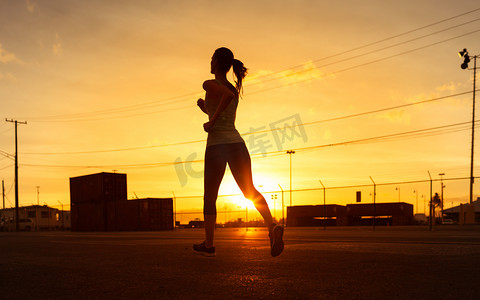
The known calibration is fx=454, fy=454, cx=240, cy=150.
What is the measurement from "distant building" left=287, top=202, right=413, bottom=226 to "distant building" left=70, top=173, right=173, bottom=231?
30.8 meters

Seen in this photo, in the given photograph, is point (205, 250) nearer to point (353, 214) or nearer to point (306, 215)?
point (306, 215)

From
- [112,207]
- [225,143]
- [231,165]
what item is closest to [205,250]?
[231,165]

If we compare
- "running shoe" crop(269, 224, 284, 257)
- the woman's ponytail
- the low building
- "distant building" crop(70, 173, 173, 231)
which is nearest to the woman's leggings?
"running shoe" crop(269, 224, 284, 257)

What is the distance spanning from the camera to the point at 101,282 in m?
4.30

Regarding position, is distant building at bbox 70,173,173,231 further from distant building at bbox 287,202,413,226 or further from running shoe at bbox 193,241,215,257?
running shoe at bbox 193,241,215,257

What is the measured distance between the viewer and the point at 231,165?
4449 mm

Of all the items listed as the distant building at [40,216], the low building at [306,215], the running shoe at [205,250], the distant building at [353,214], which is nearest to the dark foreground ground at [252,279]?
the running shoe at [205,250]

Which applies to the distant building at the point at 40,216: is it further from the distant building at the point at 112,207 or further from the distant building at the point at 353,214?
the distant building at the point at 353,214

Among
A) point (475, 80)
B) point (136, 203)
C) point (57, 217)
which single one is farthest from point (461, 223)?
point (57, 217)

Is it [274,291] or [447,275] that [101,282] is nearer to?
[274,291]

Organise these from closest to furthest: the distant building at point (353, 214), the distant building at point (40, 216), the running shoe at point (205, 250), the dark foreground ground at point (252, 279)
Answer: the dark foreground ground at point (252, 279), the running shoe at point (205, 250), the distant building at point (353, 214), the distant building at point (40, 216)

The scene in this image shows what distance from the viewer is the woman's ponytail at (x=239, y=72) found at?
15.4ft

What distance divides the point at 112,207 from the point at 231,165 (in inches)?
1505

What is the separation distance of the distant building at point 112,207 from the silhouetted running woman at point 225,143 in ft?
115
